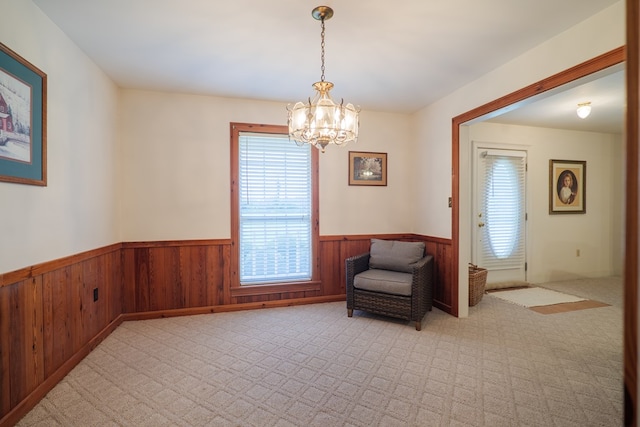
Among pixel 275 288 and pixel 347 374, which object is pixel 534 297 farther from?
pixel 275 288

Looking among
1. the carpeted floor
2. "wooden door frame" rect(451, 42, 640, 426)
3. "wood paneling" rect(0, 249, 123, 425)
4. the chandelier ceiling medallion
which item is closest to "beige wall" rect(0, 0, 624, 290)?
"wood paneling" rect(0, 249, 123, 425)

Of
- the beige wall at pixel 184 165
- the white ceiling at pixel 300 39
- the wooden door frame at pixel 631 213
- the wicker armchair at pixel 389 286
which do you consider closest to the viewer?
the wooden door frame at pixel 631 213

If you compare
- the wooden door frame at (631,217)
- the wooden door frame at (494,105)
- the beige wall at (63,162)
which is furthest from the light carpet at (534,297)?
the beige wall at (63,162)

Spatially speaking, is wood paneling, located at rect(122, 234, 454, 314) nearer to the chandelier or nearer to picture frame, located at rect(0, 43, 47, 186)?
picture frame, located at rect(0, 43, 47, 186)

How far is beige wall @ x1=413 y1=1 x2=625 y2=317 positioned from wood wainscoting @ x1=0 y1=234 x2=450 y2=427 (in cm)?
22

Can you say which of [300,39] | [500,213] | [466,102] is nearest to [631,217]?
[300,39]

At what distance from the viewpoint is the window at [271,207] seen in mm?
3709

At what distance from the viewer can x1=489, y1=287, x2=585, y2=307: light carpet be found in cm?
395

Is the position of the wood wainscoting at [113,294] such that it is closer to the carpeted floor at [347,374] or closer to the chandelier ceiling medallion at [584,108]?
the carpeted floor at [347,374]

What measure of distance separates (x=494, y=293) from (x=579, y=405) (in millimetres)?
2643

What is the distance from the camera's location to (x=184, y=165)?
11.6 feet

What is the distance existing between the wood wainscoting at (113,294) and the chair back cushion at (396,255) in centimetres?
42

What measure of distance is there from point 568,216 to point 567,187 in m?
0.49

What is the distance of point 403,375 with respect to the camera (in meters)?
2.24
